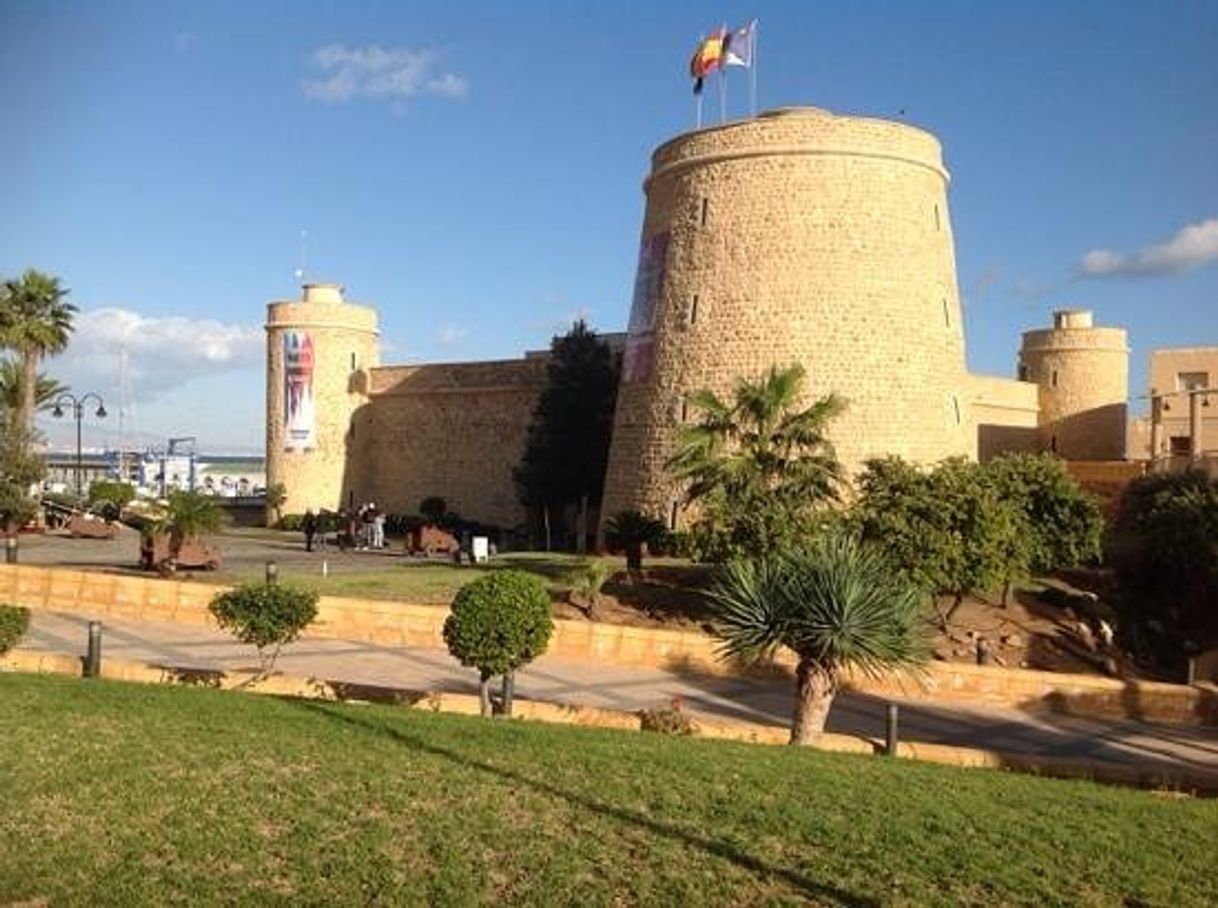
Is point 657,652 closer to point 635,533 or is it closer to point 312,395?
point 635,533

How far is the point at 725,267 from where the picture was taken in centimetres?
2331

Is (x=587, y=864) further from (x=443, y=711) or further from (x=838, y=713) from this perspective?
(x=838, y=713)

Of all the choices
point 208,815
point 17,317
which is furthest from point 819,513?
point 17,317

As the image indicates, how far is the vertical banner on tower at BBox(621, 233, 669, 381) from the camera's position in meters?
24.9

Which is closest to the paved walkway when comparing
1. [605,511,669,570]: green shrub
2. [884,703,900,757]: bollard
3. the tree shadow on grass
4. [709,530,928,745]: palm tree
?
[884,703,900,757]: bollard

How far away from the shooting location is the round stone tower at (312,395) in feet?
126

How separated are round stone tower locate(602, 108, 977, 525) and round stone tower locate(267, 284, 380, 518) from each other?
17.1 m

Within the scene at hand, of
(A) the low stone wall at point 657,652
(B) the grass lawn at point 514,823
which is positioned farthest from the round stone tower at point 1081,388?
(B) the grass lawn at point 514,823

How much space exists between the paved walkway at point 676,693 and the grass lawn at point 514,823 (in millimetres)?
3902

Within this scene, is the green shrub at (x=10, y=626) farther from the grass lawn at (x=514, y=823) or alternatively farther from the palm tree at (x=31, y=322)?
the palm tree at (x=31, y=322)

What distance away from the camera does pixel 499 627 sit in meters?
9.88

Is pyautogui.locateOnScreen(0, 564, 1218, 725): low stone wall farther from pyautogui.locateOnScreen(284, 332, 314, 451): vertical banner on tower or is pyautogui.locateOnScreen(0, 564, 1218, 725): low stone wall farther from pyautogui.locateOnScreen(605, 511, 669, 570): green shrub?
pyautogui.locateOnScreen(284, 332, 314, 451): vertical banner on tower

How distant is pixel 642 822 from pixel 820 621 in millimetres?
4038

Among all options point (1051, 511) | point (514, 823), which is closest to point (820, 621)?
point (514, 823)
